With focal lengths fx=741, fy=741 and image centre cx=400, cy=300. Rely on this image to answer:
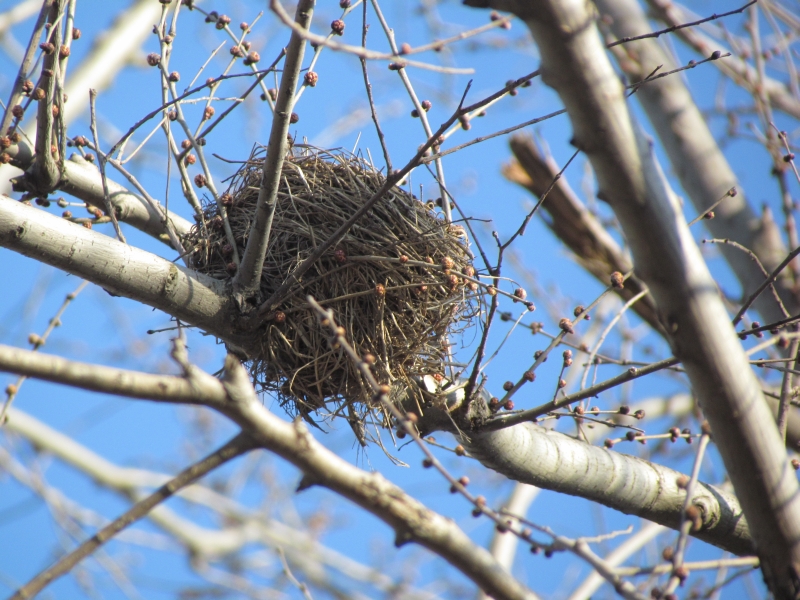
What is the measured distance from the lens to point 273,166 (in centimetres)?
190

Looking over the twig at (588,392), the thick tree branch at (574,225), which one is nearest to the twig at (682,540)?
the twig at (588,392)

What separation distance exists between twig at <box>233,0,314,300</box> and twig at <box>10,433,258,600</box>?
2.95 feet

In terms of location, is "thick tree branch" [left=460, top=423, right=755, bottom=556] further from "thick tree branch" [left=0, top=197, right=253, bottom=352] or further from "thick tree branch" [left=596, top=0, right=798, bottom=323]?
"thick tree branch" [left=596, top=0, right=798, bottom=323]

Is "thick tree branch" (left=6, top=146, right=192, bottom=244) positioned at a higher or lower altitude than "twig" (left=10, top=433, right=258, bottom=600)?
higher

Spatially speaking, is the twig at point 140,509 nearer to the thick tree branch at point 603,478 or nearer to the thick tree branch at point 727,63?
the thick tree branch at point 603,478

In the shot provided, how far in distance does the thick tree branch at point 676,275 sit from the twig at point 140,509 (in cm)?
72

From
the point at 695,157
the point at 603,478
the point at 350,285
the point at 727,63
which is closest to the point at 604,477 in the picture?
the point at 603,478

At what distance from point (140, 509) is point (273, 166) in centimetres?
103

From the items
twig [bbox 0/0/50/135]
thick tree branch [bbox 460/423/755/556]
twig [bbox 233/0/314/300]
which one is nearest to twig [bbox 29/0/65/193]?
twig [bbox 0/0/50/135]

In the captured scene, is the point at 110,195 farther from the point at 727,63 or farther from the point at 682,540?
the point at 727,63

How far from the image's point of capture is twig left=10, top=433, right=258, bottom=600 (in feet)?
3.62

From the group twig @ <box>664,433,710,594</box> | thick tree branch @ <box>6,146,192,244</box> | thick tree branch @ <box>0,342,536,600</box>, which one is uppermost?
thick tree branch @ <box>6,146,192,244</box>

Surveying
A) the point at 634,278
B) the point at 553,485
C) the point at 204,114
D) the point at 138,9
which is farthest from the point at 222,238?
the point at 138,9

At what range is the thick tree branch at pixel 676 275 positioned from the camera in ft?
3.78
